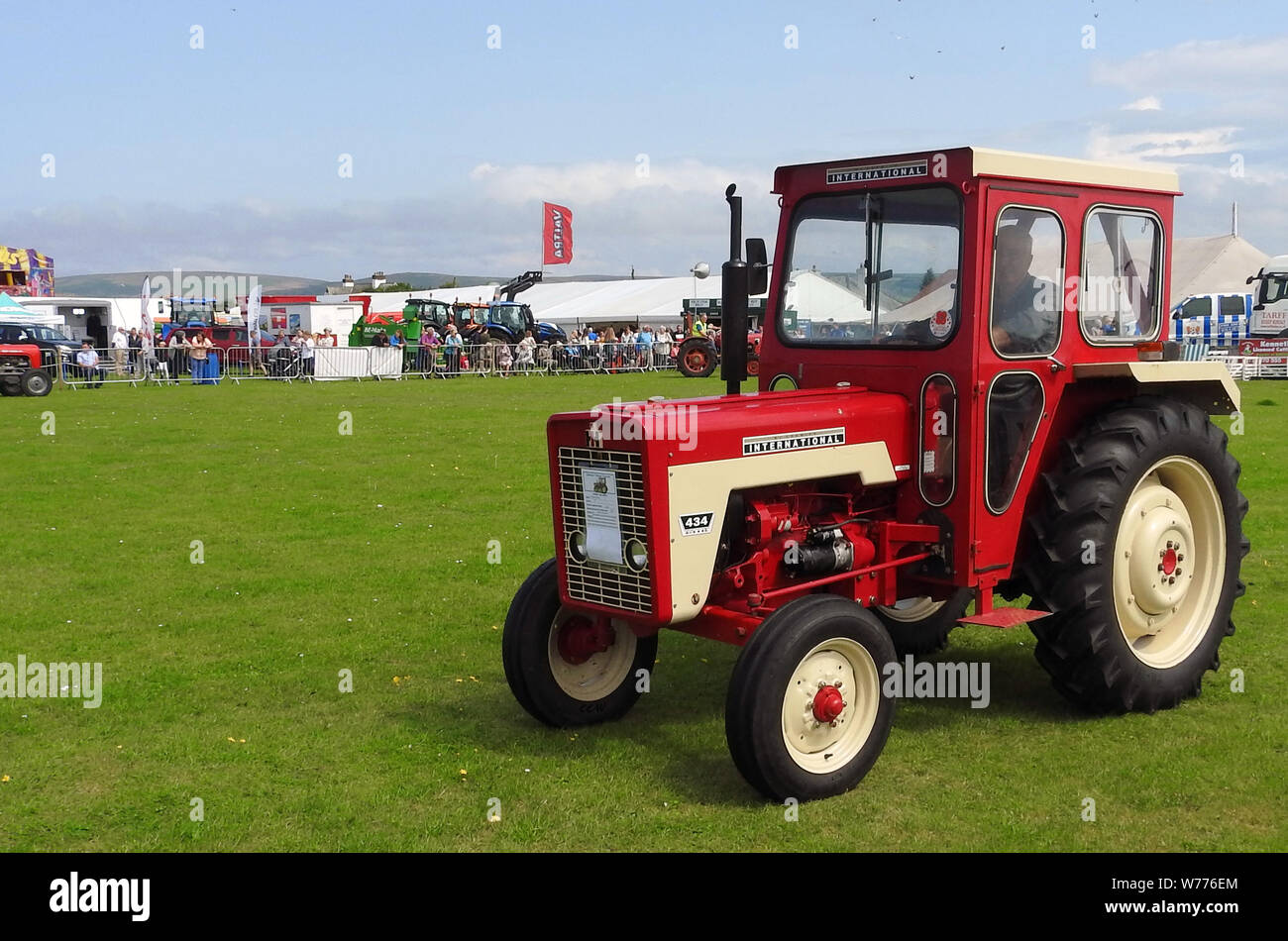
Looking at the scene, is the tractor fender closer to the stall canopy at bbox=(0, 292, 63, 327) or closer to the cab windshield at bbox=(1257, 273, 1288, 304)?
the cab windshield at bbox=(1257, 273, 1288, 304)

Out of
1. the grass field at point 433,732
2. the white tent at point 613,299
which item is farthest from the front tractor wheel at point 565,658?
the white tent at point 613,299

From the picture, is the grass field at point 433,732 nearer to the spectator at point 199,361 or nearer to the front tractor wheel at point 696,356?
the spectator at point 199,361

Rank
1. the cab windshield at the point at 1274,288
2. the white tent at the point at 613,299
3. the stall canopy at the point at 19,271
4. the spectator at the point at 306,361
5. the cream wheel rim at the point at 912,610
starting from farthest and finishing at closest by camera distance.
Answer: the stall canopy at the point at 19,271 → the white tent at the point at 613,299 → the spectator at the point at 306,361 → the cab windshield at the point at 1274,288 → the cream wheel rim at the point at 912,610

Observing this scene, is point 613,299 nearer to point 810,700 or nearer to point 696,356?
point 696,356

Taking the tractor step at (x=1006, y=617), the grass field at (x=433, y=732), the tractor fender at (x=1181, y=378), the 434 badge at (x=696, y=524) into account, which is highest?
the tractor fender at (x=1181, y=378)

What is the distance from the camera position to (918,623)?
22.8 feet

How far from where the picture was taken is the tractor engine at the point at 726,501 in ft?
16.3

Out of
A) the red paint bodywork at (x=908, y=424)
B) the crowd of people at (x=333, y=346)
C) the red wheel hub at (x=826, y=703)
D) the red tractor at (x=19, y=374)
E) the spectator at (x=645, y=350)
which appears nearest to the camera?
the red wheel hub at (x=826, y=703)

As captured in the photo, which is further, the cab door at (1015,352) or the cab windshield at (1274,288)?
the cab windshield at (1274,288)

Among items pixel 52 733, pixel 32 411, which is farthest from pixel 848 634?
pixel 32 411

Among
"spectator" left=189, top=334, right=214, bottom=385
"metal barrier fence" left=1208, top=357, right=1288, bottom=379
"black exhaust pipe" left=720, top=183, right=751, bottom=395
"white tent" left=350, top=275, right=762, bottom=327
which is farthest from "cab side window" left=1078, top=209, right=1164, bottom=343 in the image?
"white tent" left=350, top=275, right=762, bottom=327

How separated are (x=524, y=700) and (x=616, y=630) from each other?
1.84ft

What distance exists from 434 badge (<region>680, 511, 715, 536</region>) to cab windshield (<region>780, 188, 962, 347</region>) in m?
1.33
